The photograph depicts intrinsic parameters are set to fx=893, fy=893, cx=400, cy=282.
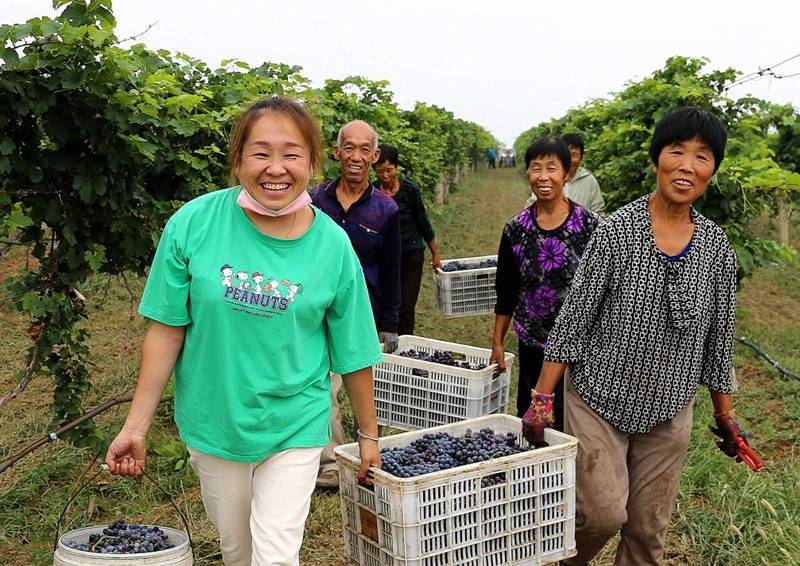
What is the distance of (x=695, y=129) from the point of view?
3037 mm

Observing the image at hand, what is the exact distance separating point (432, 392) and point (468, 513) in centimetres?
174

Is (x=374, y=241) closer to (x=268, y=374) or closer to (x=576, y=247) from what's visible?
(x=576, y=247)

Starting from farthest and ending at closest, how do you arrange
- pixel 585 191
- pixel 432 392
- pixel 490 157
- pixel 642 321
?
pixel 490 157 < pixel 585 191 < pixel 432 392 < pixel 642 321

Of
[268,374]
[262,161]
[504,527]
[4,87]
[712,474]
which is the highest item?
[4,87]

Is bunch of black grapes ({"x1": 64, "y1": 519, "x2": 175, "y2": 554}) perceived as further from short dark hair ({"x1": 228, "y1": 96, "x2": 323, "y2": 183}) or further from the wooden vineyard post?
the wooden vineyard post

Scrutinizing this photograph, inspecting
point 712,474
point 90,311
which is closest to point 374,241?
point 712,474

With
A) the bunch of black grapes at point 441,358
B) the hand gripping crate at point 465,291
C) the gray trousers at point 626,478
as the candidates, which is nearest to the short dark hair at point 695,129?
the gray trousers at point 626,478

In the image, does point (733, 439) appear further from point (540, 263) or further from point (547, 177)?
point (547, 177)

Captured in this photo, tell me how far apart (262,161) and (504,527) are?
4.85 feet

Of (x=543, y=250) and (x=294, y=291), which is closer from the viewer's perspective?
(x=294, y=291)

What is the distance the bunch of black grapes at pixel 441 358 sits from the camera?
498 centimetres

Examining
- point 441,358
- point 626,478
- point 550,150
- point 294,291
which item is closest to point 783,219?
point 441,358

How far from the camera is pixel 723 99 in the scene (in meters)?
7.93

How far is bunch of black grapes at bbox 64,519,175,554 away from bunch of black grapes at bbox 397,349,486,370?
2078 millimetres
